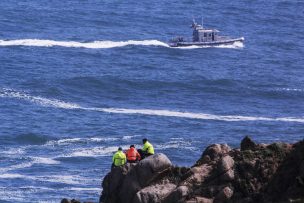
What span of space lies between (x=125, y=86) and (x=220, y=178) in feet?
279

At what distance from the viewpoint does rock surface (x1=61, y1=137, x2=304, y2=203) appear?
174 feet

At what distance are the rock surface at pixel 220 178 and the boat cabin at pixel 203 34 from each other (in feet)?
367

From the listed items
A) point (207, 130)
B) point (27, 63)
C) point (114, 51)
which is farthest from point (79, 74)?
point (207, 130)

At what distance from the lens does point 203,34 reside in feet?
563

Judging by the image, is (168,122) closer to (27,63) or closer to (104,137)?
(104,137)

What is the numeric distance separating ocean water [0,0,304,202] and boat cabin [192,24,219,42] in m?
1.77

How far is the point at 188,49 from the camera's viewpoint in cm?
16812

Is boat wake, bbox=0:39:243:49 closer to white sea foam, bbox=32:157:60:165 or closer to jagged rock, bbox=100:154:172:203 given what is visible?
white sea foam, bbox=32:157:60:165

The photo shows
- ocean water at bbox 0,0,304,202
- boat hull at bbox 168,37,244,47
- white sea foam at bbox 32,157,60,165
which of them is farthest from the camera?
boat hull at bbox 168,37,244,47

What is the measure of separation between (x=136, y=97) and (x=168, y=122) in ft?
47.3

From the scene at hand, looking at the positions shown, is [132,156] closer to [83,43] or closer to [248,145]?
[248,145]

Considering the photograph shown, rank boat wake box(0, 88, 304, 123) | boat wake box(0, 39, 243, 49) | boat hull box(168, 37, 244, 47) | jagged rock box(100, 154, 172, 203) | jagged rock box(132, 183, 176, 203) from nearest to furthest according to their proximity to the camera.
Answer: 1. jagged rock box(132, 183, 176, 203)
2. jagged rock box(100, 154, 172, 203)
3. boat wake box(0, 88, 304, 123)
4. boat wake box(0, 39, 243, 49)
5. boat hull box(168, 37, 244, 47)

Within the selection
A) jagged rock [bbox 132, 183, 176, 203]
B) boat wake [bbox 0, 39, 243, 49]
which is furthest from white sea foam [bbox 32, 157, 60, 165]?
boat wake [bbox 0, 39, 243, 49]

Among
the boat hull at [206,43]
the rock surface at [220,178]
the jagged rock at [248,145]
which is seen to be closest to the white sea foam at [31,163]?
the rock surface at [220,178]
